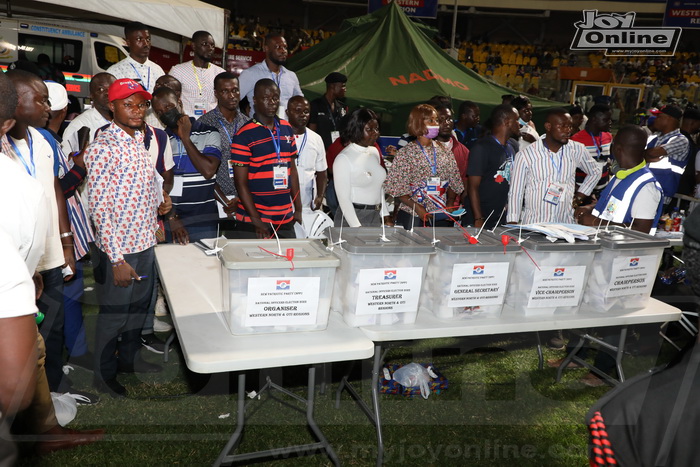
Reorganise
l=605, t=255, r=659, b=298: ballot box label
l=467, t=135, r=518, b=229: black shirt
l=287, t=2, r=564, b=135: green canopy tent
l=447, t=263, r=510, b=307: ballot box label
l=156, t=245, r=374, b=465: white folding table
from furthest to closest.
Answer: l=287, t=2, r=564, b=135: green canopy tent
l=467, t=135, r=518, b=229: black shirt
l=605, t=255, r=659, b=298: ballot box label
l=447, t=263, r=510, b=307: ballot box label
l=156, t=245, r=374, b=465: white folding table

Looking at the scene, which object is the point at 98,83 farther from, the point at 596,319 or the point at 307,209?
the point at 596,319

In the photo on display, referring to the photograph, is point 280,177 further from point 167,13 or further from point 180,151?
point 167,13

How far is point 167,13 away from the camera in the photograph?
6.13 metres

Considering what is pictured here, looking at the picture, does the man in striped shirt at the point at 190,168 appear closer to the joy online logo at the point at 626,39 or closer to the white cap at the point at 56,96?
the white cap at the point at 56,96

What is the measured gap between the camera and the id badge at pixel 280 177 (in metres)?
3.19

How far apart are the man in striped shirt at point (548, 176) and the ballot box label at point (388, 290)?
182 centimetres

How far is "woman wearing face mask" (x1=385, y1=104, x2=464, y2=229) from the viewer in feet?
11.3

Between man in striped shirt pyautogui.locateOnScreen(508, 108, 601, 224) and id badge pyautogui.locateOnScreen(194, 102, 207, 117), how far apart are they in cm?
281

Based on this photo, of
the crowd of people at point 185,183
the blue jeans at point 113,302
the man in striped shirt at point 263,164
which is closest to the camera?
the crowd of people at point 185,183

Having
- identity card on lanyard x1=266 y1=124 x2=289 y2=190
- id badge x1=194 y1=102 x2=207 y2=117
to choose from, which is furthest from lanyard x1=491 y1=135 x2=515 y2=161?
id badge x1=194 y1=102 x2=207 y2=117

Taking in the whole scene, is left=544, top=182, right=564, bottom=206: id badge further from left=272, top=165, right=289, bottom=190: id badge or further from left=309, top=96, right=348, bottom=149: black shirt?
left=309, top=96, right=348, bottom=149: black shirt

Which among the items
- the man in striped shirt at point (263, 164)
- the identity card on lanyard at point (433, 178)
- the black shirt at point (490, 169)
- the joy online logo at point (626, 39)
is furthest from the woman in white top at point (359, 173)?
the joy online logo at point (626, 39)

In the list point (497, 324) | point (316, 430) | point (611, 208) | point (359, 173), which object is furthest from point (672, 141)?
point (316, 430)

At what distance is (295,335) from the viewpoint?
6.17ft
